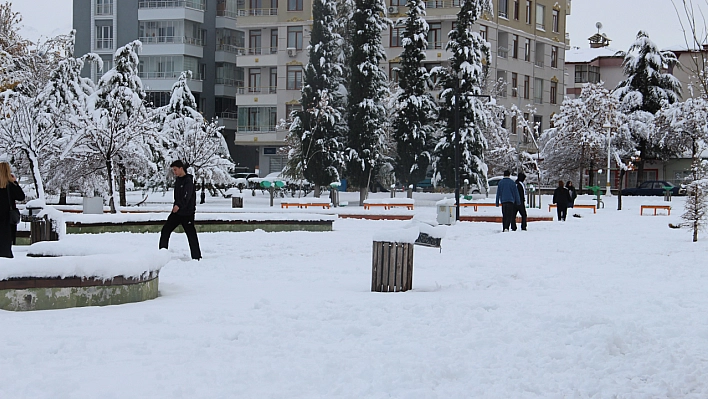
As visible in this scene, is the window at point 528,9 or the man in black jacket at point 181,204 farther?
the window at point 528,9

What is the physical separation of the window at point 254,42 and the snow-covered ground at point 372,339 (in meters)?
53.7

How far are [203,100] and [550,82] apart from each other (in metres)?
26.7

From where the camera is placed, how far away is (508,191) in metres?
21.0

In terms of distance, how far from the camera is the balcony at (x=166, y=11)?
65.6 metres

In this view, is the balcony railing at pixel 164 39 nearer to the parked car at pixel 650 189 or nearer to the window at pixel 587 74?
the parked car at pixel 650 189

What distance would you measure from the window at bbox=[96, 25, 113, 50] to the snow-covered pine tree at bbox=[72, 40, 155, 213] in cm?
3103

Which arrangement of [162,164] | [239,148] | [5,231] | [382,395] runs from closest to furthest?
[382,395], [5,231], [162,164], [239,148]

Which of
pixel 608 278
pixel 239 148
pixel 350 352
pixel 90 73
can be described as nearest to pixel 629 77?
pixel 239 148

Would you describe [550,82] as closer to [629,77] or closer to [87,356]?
[629,77]

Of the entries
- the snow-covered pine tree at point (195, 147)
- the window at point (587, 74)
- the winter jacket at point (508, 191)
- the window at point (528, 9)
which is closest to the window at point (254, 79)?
the snow-covered pine tree at point (195, 147)

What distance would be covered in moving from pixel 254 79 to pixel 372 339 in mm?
58940

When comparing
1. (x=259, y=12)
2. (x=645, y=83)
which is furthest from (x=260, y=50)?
(x=645, y=83)

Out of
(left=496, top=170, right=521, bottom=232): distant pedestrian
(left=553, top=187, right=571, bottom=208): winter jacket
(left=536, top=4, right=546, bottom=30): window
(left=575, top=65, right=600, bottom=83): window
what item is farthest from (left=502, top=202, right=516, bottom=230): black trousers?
(left=575, top=65, right=600, bottom=83): window

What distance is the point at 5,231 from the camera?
11.3 m
